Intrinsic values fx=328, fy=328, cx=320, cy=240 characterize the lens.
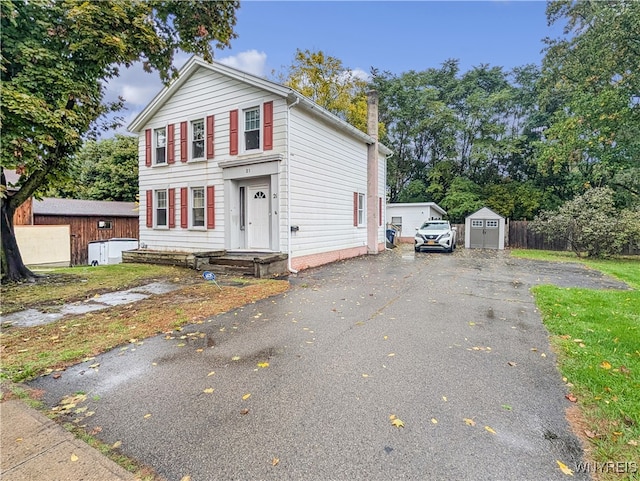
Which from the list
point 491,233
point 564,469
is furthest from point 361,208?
point 564,469

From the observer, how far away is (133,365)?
12.1ft

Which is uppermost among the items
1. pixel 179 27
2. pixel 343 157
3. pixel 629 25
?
pixel 629 25

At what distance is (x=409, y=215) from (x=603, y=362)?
22.2 meters

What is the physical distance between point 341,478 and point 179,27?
31.2 ft

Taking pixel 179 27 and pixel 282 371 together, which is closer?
pixel 282 371

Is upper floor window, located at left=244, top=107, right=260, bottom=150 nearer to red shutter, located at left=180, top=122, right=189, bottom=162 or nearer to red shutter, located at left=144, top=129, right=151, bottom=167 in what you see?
red shutter, located at left=180, top=122, right=189, bottom=162

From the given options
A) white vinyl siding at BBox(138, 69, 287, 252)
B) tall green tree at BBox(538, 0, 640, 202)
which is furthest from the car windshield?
white vinyl siding at BBox(138, 69, 287, 252)

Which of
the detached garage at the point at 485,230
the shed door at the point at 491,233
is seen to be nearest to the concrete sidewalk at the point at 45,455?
the detached garage at the point at 485,230

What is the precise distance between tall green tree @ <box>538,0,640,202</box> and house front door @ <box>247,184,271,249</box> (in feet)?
47.2

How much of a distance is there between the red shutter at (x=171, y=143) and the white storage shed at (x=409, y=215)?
56.1 ft

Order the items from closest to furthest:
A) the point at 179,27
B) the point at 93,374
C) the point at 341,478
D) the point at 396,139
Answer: the point at 341,478 < the point at 93,374 < the point at 179,27 < the point at 396,139

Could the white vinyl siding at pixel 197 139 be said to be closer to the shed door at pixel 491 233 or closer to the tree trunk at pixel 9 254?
the tree trunk at pixel 9 254

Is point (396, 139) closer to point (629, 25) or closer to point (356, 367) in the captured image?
point (629, 25)

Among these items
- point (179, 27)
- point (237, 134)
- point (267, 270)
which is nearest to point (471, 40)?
point (237, 134)
